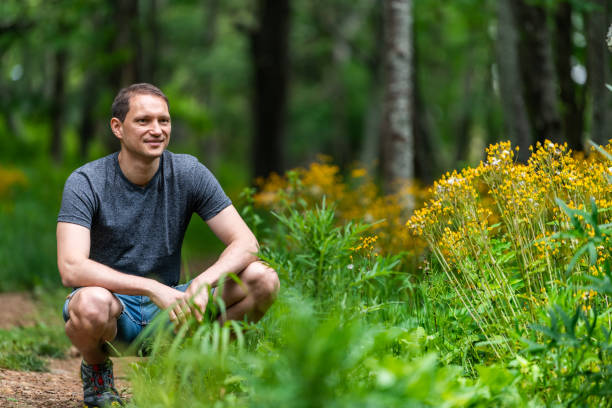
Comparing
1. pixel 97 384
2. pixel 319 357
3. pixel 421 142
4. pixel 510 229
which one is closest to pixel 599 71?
pixel 421 142

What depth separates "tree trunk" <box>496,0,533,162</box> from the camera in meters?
7.39

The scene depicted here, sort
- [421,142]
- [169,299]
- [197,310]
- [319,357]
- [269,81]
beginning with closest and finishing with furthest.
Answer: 1. [319,357]
2. [197,310]
3. [169,299]
4. [421,142]
5. [269,81]

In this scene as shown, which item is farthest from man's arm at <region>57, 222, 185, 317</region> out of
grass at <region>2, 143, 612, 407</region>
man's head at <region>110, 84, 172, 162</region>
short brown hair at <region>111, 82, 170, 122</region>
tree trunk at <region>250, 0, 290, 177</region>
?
tree trunk at <region>250, 0, 290, 177</region>

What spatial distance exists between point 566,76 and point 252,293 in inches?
301

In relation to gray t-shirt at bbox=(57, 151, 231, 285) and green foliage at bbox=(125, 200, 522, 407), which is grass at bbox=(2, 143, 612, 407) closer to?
green foliage at bbox=(125, 200, 522, 407)

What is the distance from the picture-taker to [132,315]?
3.35 m

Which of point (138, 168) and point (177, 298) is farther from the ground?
point (138, 168)

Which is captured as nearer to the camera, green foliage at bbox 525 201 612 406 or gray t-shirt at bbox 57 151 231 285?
green foliage at bbox 525 201 612 406

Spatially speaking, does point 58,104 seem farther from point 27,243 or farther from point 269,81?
point 27,243

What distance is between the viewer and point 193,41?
25969 millimetres

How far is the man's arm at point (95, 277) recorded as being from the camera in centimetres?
307

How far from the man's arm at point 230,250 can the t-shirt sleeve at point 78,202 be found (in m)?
0.60

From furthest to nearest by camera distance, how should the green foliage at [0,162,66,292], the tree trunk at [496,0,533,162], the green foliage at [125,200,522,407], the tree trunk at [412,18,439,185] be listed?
the tree trunk at [412,18,439,185]
the tree trunk at [496,0,533,162]
the green foliage at [0,162,66,292]
the green foliage at [125,200,522,407]

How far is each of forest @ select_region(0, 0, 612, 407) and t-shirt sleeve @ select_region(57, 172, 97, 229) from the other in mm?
670
